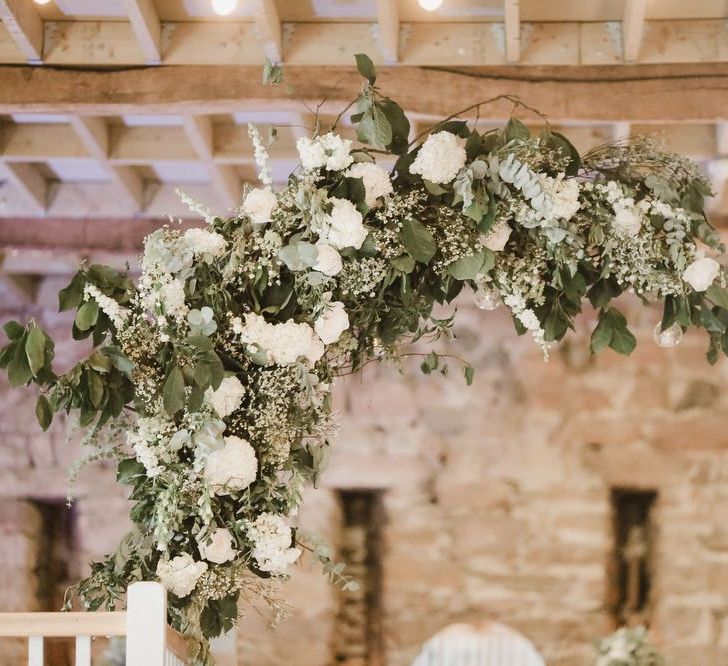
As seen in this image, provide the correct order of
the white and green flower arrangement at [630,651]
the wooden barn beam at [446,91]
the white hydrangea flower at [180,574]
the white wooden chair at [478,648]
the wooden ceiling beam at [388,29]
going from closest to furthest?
the white hydrangea flower at [180,574]
the wooden ceiling beam at [388,29]
the wooden barn beam at [446,91]
the white and green flower arrangement at [630,651]
the white wooden chair at [478,648]

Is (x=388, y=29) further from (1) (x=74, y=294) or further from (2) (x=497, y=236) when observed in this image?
(1) (x=74, y=294)

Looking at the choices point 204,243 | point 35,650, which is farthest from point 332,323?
point 35,650

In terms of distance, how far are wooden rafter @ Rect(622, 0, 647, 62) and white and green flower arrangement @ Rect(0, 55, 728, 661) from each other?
1.68m

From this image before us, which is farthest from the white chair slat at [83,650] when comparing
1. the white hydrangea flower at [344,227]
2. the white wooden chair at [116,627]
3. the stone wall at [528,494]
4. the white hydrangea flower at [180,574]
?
the stone wall at [528,494]

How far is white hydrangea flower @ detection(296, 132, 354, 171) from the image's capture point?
9.09 feet

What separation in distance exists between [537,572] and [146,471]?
4232mm

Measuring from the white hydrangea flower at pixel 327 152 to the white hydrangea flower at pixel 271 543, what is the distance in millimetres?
850

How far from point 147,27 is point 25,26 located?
0.54 m

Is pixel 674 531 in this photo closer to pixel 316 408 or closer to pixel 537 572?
pixel 537 572

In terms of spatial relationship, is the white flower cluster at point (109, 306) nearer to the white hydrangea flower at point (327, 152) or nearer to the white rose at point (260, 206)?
the white rose at point (260, 206)

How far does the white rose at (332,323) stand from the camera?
276cm

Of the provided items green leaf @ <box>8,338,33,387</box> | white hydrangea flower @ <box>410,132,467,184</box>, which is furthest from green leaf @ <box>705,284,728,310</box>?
green leaf @ <box>8,338,33,387</box>

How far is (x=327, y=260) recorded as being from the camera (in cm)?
272

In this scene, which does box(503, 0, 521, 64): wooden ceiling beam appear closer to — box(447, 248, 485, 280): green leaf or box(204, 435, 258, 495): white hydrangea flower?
box(447, 248, 485, 280): green leaf
